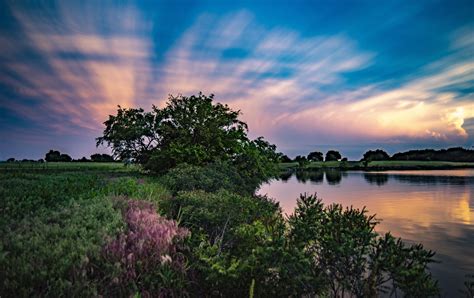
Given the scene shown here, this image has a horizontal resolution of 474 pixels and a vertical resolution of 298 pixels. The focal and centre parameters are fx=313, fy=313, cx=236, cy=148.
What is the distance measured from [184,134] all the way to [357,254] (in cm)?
2158

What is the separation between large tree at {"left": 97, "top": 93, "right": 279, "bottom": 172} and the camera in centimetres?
2544

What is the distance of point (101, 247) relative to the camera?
5.14 meters

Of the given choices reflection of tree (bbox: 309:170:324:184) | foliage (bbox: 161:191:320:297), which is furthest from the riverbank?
foliage (bbox: 161:191:320:297)

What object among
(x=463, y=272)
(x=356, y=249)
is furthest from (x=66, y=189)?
(x=463, y=272)

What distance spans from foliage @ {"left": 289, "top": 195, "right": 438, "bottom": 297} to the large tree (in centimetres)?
1809

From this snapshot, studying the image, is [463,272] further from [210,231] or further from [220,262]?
[220,262]

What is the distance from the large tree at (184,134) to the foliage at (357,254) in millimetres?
18087

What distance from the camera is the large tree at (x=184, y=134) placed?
25.4 meters

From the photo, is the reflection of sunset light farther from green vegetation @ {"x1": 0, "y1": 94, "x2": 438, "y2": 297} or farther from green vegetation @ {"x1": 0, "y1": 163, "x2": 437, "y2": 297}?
green vegetation @ {"x1": 0, "y1": 163, "x2": 437, "y2": 297}

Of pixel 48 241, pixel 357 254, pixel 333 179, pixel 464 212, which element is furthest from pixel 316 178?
pixel 48 241

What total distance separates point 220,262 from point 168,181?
11.3 m

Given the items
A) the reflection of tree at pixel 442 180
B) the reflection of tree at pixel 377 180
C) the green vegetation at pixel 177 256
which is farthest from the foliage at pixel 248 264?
the reflection of tree at pixel 442 180

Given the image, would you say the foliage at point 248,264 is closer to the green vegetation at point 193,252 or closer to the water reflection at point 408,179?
the green vegetation at point 193,252

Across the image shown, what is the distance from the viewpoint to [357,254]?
17.7 ft
